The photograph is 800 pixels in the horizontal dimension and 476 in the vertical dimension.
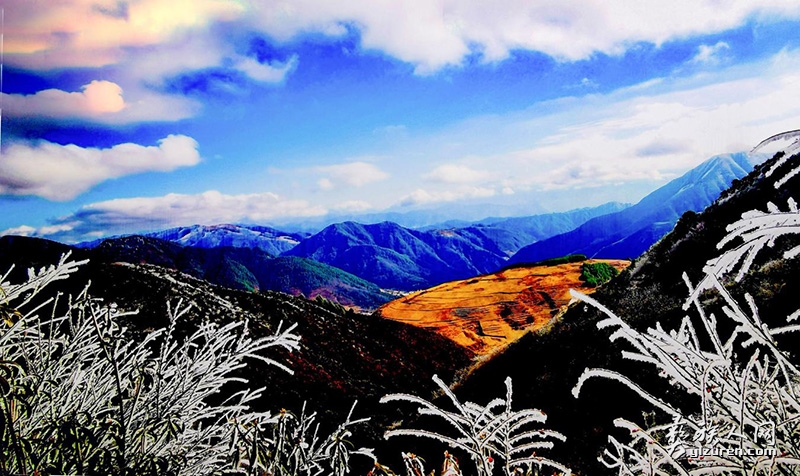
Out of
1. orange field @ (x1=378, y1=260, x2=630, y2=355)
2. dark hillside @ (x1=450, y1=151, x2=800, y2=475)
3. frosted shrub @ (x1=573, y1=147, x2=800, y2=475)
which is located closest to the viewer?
frosted shrub @ (x1=573, y1=147, x2=800, y2=475)

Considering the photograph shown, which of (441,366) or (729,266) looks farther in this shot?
(441,366)

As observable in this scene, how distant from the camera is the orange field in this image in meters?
21.8

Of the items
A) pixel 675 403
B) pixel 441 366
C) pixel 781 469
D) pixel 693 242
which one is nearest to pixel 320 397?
pixel 441 366

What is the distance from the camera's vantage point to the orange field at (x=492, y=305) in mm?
21812

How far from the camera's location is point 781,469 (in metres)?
1.27

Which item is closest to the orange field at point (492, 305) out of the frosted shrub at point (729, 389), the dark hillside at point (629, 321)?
the dark hillside at point (629, 321)

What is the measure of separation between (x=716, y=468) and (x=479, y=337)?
829 inches

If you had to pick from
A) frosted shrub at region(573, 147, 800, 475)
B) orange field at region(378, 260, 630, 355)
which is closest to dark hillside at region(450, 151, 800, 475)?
frosted shrub at region(573, 147, 800, 475)

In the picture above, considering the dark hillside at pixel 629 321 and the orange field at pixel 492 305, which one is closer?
the dark hillside at pixel 629 321

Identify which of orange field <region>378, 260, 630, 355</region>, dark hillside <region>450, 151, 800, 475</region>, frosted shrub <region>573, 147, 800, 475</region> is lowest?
orange field <region>378, 260, 630, 355</region>

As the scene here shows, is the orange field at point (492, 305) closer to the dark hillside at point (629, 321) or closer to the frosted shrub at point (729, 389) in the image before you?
the dark hillside at point (629, 321)

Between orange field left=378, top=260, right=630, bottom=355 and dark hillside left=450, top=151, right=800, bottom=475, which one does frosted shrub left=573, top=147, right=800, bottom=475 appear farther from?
orange field left=378, top=260, right=630, bottom=355

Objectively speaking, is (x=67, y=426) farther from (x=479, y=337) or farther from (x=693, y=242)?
(x=479, y=337)

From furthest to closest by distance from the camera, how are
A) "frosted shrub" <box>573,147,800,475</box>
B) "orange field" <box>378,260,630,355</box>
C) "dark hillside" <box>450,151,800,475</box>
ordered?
"orange field" <box>378,260,630,355</box>, "dark hillside" <box>450,151,800,475</box>, "frosted shrub" <box>573,147,800,475</box>
